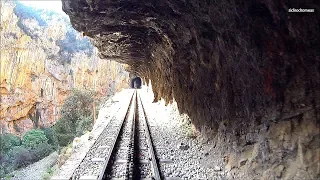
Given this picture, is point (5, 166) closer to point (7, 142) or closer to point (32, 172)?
point (32, 172)

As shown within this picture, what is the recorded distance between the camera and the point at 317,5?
3996 millimetres

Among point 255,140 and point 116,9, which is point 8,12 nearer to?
point 116,9

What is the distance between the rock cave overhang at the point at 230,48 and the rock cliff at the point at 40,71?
38449mm

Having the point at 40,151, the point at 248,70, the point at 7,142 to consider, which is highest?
the point at 248,70

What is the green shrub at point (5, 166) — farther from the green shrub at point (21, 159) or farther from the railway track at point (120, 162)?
the railway track at point (120, 162)

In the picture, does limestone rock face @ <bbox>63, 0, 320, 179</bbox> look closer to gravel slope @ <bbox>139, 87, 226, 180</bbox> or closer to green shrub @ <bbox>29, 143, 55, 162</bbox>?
gravel slope @ <bbox>139, 87, 226, 180</bbox>

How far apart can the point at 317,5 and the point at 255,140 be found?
3.16m

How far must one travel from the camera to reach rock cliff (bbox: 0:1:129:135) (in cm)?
4562

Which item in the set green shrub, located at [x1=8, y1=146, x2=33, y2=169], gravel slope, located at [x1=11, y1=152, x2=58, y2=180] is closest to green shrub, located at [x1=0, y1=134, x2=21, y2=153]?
green shrub, located at [x1=8, y1=146, x2=33, y2=169]

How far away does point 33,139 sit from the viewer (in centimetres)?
3812

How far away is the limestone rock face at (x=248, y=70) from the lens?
185 inches

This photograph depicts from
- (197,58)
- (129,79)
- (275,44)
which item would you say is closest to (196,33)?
(197,58)

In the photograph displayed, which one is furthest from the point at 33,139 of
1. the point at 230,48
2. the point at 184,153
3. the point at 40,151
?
the point at 230,48

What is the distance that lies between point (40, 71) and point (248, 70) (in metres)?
51.1
